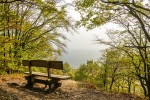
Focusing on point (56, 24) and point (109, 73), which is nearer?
point (56, 24)

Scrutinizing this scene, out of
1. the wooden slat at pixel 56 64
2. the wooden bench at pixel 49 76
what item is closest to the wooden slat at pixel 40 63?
the wooden bench at pixel 49 76

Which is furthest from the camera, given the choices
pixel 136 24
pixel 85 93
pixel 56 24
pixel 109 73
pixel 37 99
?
pixel 109 73

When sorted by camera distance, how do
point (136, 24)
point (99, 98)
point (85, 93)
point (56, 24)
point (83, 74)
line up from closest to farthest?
point (99, 98)
point (85, 93)
point (136, 24)
point (56, 24)
point (83, 74)

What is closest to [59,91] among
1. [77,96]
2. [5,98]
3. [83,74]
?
[77,96]

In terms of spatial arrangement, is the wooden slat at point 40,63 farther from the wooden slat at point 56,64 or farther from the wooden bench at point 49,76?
the wooden slat at point 56,64

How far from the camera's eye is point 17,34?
71.2ft

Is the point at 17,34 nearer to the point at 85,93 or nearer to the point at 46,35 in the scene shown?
the point at 46,35

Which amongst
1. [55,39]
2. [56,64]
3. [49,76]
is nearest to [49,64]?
[56,64]

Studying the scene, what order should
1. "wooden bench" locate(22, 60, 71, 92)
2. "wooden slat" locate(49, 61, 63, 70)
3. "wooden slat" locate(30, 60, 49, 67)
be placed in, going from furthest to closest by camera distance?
"wooden slat" locate(30, 60, 49, 67) < "wooden bench" locate(22, 60, 71, 92) < "wooden slat" locate(49, 61, 63, 70)

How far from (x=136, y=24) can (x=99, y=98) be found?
24.4 feet

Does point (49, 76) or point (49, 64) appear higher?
point (49, 64)

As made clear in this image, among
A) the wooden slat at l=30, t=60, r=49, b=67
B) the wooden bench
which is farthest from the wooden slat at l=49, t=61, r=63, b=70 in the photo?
the wooden slat at l=30, t=60, r=49, b=67

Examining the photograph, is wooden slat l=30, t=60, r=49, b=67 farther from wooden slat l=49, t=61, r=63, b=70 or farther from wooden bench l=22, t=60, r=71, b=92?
wooden slat l=49, t=61, r=63, b=70

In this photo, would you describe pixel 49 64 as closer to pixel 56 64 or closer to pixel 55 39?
pixel 56 64
